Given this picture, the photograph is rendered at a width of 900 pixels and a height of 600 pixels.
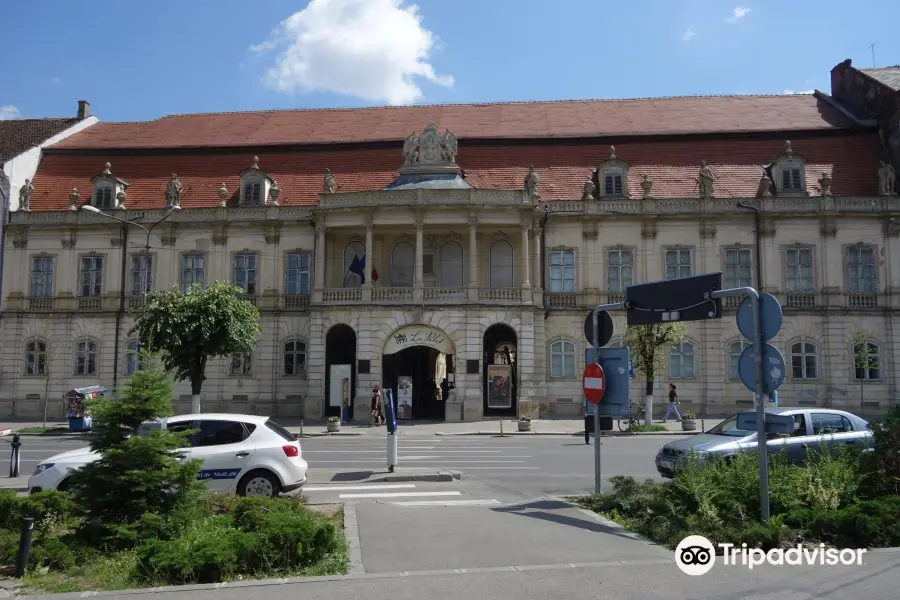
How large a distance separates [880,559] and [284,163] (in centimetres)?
3568

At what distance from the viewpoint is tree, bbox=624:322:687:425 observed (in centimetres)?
2992

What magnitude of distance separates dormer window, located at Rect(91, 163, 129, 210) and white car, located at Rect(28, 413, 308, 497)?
1114 inches

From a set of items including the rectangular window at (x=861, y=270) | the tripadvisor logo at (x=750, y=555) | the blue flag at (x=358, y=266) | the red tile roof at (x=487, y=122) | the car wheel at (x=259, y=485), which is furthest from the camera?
the red tile roof at (x=487, y=122)

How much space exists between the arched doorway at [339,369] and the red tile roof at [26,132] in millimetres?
20245

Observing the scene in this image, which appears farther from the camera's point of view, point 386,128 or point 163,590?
point 386,128

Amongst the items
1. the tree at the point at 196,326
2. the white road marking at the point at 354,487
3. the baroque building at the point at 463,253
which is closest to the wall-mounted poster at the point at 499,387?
the baroque building at the point at 463,253

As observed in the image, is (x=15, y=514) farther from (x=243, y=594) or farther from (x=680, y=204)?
(x=680, y=204)

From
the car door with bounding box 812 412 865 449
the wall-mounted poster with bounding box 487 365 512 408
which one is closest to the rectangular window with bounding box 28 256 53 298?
the wall-mounted poster with bounding box 487 365 512 408

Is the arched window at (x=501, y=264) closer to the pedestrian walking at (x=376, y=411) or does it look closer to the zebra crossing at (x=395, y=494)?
the pedestrian walking at (x=376, y=411)

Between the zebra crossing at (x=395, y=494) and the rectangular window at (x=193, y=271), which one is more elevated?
the rectangular window at (x=193, y=271)

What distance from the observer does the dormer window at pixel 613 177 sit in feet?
119

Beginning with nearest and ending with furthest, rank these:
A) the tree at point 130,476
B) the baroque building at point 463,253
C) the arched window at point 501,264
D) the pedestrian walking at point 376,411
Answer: the tree at point 130,476 < the pedestrian walking at point 376,411 < the baroque building at point 463,253 < the arched window at point 501,264

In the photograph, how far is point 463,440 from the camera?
26641mm

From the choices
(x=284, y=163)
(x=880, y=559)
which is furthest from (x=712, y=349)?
(x=880, y=559)
